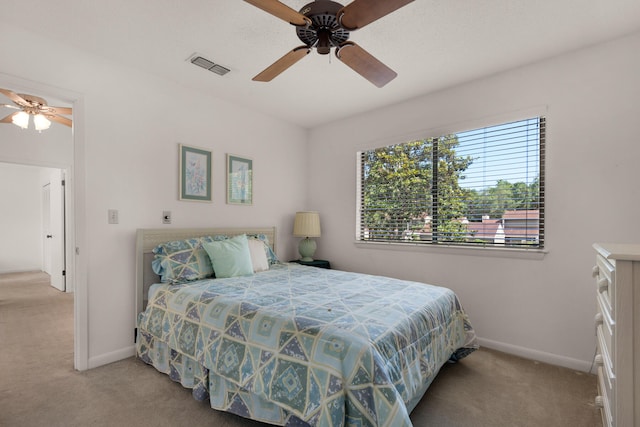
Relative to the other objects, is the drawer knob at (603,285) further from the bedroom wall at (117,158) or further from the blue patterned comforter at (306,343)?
the bedroom wall at (117,158)

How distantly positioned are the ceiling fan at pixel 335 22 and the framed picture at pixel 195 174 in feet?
4.78

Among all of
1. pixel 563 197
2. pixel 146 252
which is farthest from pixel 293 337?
pixel 563 197

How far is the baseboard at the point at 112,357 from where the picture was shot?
2432mm

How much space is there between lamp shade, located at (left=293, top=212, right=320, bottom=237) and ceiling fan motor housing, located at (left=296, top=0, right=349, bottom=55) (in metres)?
2.34

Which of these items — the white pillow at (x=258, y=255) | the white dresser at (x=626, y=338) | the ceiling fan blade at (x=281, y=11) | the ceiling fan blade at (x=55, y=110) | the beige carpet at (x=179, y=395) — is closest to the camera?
the white dresser at (x=626, y=338)

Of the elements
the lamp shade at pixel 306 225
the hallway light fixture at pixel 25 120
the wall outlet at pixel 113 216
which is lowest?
the lamp shade at pixel 306 225

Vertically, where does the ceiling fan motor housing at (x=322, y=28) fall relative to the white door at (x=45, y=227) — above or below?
above

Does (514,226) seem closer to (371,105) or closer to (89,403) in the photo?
(371,105)

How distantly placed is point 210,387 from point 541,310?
2.66 meters

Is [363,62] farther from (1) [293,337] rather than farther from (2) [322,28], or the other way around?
(1) [293,337]

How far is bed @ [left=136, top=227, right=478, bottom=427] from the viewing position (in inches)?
52.0

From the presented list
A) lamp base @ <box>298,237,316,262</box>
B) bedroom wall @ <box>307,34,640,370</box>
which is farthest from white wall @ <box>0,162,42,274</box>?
bedroom wall @ <box>307,34,640,370</box>

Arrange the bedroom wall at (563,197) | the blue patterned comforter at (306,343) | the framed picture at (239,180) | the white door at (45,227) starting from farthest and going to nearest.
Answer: the white door at (45,227), the framed picture at (239,180), the bedroom wall at (563,197), the blue patterned comforter at (306,343)

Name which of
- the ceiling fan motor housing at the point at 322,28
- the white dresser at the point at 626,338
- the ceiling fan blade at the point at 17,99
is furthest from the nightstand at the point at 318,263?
the ceiling fan blade at the point at 17,99
